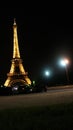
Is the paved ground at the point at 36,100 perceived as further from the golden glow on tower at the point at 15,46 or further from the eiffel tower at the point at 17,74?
the golden glow on tower at the point at 15,46

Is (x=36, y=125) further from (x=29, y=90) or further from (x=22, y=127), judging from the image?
(x=29, y=90)

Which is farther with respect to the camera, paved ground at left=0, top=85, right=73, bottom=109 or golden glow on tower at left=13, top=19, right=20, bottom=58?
golden glow on tower at left=13, top=19, right=20, bottom=58

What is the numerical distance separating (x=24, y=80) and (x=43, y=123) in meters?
62.8

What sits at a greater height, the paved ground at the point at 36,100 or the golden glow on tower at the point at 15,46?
the golden glow on tower at the point at 15,46

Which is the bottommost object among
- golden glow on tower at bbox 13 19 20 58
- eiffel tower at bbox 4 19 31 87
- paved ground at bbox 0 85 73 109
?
paved ground at bbox 0 85 73 109

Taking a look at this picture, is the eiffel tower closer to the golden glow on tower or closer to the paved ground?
the golden glow on tower

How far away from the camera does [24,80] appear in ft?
235

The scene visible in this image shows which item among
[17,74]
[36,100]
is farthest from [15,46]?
[36,100]

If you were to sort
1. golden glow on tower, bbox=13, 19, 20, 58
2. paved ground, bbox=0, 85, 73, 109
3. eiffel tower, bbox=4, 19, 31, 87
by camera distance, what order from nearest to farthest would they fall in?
paved ground, bbox=0, 85, 73, 109 < eiffel tower, bbox=4, 19, 31, 87 < golden glow on tower, bbox=13, 19, 20, 58

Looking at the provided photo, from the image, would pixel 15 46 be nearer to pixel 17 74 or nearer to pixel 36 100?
pixel 17 74

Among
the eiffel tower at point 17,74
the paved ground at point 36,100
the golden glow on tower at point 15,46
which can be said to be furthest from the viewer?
the golden glow on tower at point 15,46

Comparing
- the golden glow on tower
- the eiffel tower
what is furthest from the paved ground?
the golden glow on tower

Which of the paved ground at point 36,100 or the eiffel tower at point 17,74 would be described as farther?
the eiffel tower at point 17,74

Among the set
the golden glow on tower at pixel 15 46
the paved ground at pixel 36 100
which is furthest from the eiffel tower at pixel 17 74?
the paved ground at pixel 36 100
